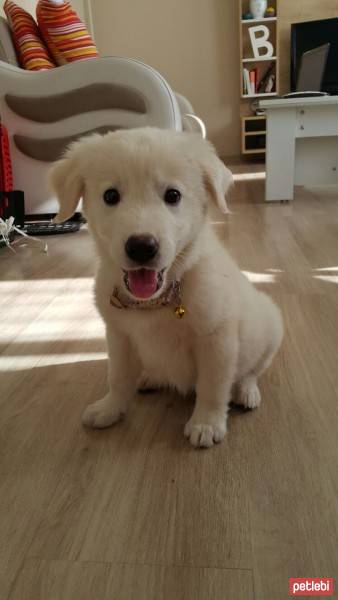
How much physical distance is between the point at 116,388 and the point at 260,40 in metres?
6.44

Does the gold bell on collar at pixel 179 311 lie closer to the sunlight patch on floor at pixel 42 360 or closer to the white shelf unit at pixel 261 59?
the sunlight patch on floor at pixel 42 360

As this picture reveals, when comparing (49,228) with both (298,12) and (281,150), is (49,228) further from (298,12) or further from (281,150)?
(298,12)

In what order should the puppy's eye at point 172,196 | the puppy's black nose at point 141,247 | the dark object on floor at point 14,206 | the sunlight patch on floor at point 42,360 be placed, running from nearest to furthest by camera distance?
the puppy's black nose at point 141,247, the puppy's eye at point 172,196, the sunlight patch on floor at point 42,360, the dark object on floor at point 14,206

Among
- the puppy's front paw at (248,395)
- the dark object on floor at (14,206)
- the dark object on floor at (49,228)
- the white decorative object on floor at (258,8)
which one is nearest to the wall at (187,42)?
the white decorative object on floor at (258,8)

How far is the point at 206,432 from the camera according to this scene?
1.03 metres

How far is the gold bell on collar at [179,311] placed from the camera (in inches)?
38.9

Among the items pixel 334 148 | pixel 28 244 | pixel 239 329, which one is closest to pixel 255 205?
pixel 334 148

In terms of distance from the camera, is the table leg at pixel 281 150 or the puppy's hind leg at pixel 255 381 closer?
the puppy's hind leg at pixel 255 381

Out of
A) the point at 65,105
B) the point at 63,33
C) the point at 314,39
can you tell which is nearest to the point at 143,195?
the point at 65,105

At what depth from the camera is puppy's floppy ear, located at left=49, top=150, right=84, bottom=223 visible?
102 cm

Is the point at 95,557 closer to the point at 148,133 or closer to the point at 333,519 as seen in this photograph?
the point at 333,519

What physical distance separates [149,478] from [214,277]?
1.46ft

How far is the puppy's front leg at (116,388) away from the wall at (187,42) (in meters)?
6.53

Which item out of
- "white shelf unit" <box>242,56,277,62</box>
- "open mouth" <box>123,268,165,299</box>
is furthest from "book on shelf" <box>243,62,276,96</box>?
"open mouth" <box>123,268,165,299</box>
